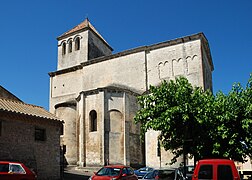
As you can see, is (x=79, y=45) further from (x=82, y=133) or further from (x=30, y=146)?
(x=30, y=146)

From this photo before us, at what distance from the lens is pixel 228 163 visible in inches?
386

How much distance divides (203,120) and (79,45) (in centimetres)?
Result: 3005

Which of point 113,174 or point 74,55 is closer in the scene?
point 113,174

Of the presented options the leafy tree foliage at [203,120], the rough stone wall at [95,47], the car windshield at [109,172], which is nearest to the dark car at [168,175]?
the car windshield at [109,172]

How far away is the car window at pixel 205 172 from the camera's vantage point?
32.3 feet

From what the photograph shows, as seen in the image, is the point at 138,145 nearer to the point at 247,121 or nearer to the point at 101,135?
the point at 101,135

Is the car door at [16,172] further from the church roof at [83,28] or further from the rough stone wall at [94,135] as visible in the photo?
the church roof at [83,28]

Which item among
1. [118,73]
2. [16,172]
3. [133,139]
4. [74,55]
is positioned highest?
[74,55]

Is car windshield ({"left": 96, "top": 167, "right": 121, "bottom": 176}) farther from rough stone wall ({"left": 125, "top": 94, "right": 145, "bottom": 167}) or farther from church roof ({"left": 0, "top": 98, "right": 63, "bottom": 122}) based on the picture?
rough stone wall ({"left": 125, "top": 94, "right": 145, "bottom": 167})

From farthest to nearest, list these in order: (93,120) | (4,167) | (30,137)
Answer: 1. (93,120)
2. (30,137)
3. (4,167)

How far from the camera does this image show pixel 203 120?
1560 centimetres

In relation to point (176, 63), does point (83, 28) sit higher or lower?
higher

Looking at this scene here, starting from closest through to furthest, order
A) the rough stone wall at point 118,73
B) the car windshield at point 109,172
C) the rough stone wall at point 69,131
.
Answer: the car windshield at point 109,172 → the rough stone wall at point 69,131 → the rough stone wall at point 118,73

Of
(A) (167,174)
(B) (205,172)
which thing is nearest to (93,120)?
(A) (167,174)
